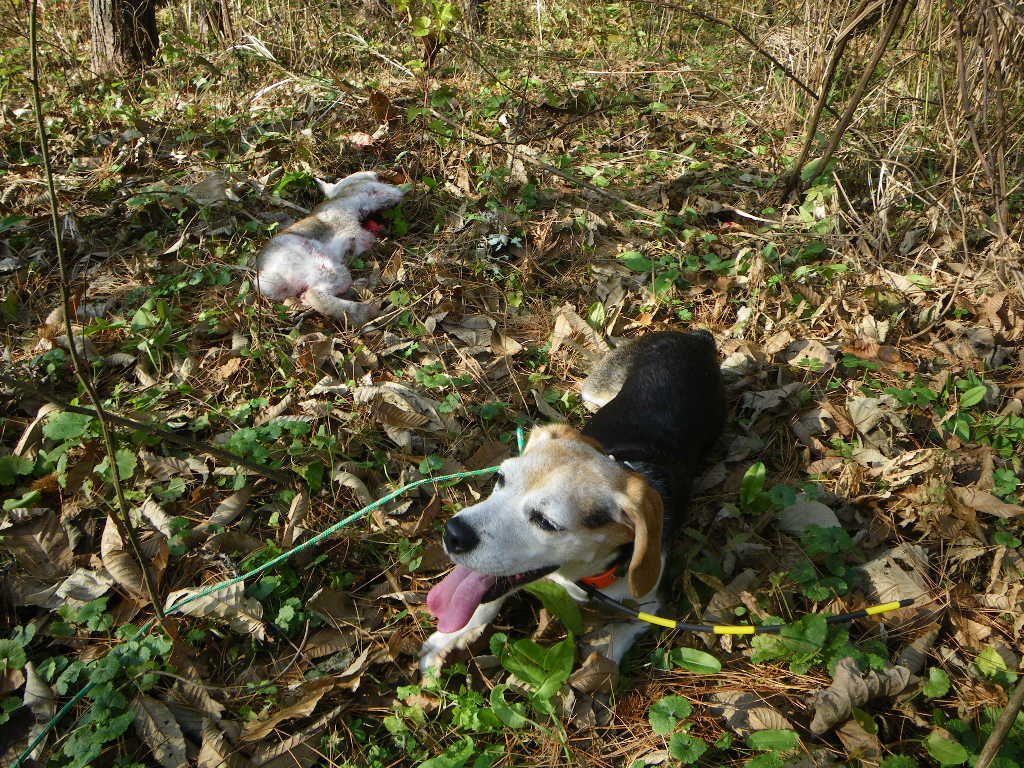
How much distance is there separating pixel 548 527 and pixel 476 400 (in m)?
1.45

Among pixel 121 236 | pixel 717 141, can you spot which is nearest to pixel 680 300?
pixel 717 141

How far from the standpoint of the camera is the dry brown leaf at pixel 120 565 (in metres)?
2.69

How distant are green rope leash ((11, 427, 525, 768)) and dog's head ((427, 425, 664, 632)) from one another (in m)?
0.52

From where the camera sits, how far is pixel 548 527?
2.42 metres

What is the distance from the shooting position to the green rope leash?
226cm

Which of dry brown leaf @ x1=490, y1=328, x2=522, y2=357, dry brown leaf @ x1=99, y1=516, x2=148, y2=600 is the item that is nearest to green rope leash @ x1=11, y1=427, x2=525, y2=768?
dry brown leaf @ x1=99, y1=516, x2=148, y2=600

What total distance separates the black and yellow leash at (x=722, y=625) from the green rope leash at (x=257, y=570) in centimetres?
77

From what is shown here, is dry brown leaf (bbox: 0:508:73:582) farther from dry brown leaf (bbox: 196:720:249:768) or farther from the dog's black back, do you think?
the dog's black back

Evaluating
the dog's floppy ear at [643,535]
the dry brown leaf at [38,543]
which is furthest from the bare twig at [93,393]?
the dog's floppy ear at [643,535]

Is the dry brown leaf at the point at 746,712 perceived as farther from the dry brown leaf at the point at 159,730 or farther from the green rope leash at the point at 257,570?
the dry brown leaf at the point at 159,730

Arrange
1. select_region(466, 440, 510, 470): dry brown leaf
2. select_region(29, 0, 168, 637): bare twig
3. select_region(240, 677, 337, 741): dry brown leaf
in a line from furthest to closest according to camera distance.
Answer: select_region(466, 440, 510, 470): dry brown leaf, select_region(240, 677, 337, 741): dry brown leaf, select_region(29, 0, 168, 637): bare twig

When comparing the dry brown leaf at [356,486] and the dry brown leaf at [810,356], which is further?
the dry brown leaf at [810,356]

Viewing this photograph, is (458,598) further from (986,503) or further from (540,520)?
(986,503)

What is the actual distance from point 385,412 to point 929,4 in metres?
4.54
